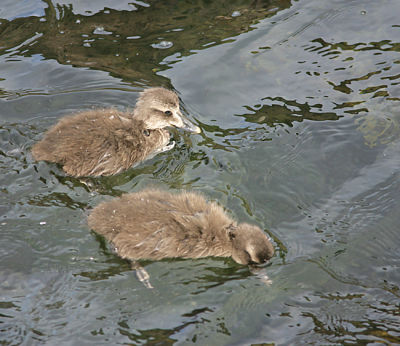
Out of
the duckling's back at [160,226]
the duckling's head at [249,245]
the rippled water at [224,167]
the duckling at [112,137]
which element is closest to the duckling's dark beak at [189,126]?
the duckling at [112,137]

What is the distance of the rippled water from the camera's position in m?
4.33

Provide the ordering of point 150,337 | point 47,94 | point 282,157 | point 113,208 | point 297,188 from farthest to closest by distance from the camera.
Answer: point 47,94, point 282,157, point 297,188, point 113,208, point 150,337

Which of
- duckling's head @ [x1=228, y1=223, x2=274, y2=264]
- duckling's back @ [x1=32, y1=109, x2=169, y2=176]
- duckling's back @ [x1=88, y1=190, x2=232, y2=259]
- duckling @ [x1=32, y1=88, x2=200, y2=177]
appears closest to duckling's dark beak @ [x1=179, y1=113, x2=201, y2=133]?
duckling @ [x1=32, y1=88, x2=200, y2=177]

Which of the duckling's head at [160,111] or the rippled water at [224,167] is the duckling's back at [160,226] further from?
the duckling's head at [160,111]

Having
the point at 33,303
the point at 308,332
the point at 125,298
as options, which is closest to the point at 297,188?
the point at 308,332

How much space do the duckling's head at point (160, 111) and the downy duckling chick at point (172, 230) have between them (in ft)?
4.51

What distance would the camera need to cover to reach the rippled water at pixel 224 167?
4.33m

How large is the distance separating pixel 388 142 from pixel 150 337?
3448mm

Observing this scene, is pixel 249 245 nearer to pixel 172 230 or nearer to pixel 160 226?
pixel 172 230

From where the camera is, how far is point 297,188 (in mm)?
5531

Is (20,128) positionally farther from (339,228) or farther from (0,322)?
(339,228)

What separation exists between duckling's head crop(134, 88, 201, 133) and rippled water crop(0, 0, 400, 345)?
0.87 feet

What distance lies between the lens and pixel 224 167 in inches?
228

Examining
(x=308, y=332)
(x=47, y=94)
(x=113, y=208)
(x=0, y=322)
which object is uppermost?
(x=47, y=94)
